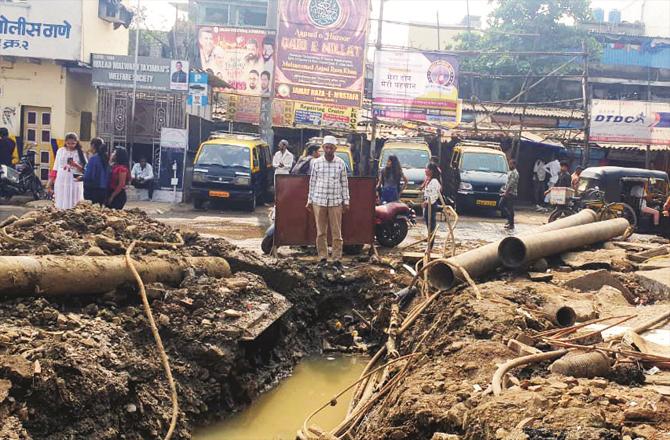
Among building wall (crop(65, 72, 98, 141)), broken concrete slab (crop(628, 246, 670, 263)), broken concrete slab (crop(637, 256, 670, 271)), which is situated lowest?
broken concrete slab (crop(637, 256, 670, 271))

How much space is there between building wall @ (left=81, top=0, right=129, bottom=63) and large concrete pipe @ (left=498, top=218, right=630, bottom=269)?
55.9ft

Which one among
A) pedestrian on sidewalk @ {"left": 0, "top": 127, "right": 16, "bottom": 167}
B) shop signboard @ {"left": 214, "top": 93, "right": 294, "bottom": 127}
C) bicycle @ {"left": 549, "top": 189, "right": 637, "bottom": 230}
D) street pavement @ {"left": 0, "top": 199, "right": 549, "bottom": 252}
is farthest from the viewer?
shop signboard @ {"left": 214, "top": 93, "right": 294, "bottom": 127}

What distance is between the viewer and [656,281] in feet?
27.9

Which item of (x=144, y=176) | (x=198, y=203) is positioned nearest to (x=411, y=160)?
(x=198, y=203)

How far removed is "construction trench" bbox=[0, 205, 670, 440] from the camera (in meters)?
4.39

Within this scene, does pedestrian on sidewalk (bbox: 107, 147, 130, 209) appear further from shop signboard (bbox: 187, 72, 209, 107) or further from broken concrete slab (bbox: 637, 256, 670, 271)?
shop signboard (bbox: 187, 72, 209, 107)

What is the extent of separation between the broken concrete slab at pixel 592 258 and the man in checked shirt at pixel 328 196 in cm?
297

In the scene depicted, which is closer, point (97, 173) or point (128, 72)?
point (97, 173)

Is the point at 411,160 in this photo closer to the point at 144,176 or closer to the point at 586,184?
the point at 586,184

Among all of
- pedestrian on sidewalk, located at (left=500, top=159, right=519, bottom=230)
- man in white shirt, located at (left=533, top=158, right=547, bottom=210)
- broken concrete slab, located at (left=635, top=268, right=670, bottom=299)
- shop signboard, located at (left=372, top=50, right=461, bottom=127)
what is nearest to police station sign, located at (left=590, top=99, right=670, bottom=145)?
man in white shirt, located at (left=533, top=158, right=547, bottom=210)

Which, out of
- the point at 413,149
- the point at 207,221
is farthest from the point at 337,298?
the point at 413,149

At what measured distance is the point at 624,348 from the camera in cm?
521

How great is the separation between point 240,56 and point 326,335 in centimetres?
1890

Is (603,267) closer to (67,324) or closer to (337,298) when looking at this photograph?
(337,298)
